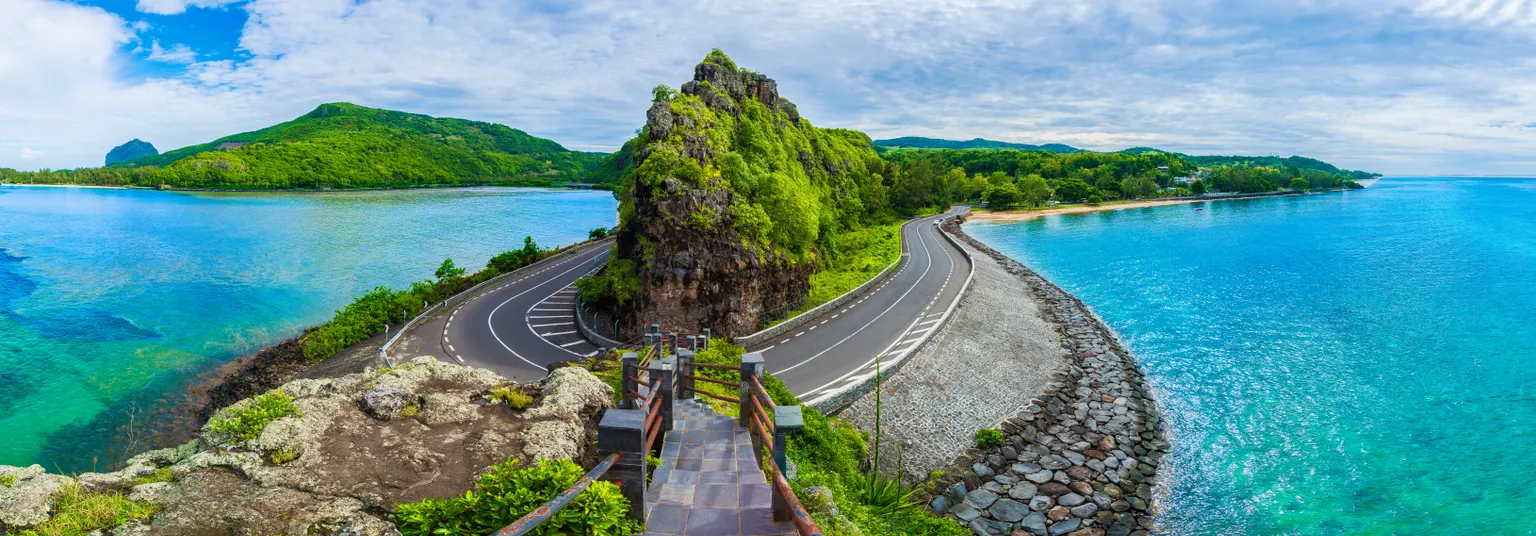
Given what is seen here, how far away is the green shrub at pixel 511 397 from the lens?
29.7 ft

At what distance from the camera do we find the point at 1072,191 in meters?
131

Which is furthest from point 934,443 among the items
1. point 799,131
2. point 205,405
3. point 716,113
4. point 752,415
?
point 799,131

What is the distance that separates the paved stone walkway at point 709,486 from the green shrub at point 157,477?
16.7ft

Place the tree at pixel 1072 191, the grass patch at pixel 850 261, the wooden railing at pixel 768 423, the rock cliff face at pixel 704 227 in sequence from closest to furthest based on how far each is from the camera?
the wooden railing at pixel 768 423
the rock cliff face at pixel 704 227
the grass patch at pixel 850 261
the tree at pixel 1072 191

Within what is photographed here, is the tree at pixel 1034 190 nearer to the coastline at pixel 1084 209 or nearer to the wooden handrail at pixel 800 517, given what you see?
the coastline at pixel 1084 209

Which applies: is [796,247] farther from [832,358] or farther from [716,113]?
[832,358]

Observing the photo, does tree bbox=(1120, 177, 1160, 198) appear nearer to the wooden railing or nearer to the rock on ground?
the rock on ground

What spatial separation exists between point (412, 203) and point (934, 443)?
14069 centimetres

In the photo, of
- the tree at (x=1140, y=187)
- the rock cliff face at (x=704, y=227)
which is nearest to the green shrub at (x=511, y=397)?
the rock cliff face at (x=704, y=227)

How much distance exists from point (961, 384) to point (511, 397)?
73.7 feet

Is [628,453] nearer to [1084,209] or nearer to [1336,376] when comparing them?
[1336,376]

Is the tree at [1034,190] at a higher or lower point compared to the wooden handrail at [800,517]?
higher

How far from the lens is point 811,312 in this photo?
34.4 metres

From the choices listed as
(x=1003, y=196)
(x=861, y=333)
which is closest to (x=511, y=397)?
(x=861, y=333)
